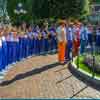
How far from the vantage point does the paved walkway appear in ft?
42.7

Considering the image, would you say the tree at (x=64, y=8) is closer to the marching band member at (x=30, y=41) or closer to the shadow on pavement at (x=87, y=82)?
the marching band member at (x=30, y=41)

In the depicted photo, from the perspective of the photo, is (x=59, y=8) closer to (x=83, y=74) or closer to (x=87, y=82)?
(x=83, y=74)

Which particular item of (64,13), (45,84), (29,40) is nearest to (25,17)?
(64,13)

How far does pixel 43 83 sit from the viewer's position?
15.1m

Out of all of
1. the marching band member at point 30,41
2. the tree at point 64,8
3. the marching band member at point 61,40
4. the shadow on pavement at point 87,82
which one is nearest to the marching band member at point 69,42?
the marching band member at point 61,40

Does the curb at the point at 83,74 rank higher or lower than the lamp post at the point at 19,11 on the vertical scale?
lower

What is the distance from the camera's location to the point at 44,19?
1838 inches

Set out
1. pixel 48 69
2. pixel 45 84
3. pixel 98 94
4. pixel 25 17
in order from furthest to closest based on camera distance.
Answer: pixel 25 17
pixel 48 69
pixel 45 84
pixel 98 94

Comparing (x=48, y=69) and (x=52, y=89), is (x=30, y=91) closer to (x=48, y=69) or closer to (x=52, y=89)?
(x=52, y=89)

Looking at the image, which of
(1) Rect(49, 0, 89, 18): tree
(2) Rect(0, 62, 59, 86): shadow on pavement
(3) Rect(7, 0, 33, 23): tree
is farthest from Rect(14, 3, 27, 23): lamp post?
(2) Rect(0, 62, 59, 86): shadow on pavement

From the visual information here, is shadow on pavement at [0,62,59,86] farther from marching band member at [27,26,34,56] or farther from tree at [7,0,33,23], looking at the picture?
tree at [7,0,33,23]

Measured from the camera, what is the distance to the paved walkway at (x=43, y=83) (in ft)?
42.7

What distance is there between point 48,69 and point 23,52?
4781 mm

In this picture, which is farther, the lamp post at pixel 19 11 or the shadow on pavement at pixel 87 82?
the lamp post at pixel 19 11
